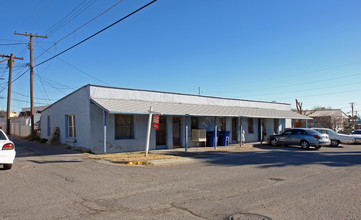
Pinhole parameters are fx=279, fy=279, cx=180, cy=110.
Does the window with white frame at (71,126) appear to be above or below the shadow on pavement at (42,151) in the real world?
above

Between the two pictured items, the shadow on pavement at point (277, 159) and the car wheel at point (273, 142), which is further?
the car wheel at point (273, 142)

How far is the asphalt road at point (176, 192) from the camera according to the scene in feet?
16.9

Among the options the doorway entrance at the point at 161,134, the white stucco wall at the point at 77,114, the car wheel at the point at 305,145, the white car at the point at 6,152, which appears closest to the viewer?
the white car at the point at 6,152

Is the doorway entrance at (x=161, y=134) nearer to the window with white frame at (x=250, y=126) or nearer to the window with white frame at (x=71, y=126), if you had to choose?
the window with white frame at (x=71, y=126)

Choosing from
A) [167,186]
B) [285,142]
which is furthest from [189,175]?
[285,142]

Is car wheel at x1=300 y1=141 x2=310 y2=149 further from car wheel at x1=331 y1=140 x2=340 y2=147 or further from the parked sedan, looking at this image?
car wheel at x1=331 y1=140 x2=340 y2=147

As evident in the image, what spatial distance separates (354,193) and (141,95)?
12921 millimetres

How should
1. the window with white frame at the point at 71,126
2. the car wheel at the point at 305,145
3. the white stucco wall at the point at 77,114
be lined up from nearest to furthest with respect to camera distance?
the white stucco wall at the point at 77,114 < the window with white frame at the point at 71,126 < the car wheel at the point at 305,145

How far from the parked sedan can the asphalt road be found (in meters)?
8.45

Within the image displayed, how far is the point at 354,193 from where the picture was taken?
669cm

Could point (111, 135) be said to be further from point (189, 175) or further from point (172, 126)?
point (189, 175)

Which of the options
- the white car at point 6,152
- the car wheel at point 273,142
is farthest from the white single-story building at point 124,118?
the white car at point 6,152

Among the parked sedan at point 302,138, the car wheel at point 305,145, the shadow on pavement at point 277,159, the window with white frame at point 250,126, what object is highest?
the window with white frame at point 250,126

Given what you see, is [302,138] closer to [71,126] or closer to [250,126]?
[250,126]
